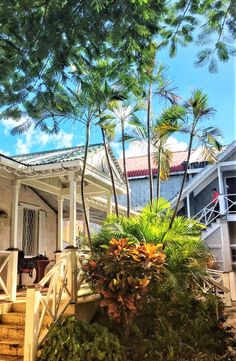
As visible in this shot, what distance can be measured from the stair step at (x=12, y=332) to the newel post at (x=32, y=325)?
0.59 m

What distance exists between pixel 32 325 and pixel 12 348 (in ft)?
2.33

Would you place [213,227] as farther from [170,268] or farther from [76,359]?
A: [76,359]

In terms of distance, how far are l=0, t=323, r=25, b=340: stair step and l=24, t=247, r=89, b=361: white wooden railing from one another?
14.2 inches

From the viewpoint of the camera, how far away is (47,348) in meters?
5.88

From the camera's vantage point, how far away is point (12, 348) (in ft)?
20.5

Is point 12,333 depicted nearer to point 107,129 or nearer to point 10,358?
point 10,358

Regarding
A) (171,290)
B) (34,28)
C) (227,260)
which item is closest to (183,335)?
(171,290)

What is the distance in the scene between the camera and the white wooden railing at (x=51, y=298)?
595 cm

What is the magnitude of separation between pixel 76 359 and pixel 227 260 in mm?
13376

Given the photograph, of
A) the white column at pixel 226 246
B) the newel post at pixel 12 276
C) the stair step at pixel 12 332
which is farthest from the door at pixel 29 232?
the white column at pixel 226 246

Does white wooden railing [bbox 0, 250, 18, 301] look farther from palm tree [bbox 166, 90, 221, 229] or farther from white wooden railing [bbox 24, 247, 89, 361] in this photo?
palm tree [bbox 166, 90, 221, 229]

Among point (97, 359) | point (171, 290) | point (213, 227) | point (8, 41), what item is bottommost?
point (97, 359)

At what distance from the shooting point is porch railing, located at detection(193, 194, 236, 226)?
18031 millimetres

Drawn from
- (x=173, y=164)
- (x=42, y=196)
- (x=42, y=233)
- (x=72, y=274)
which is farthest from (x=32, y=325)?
(x=173, y=164)
